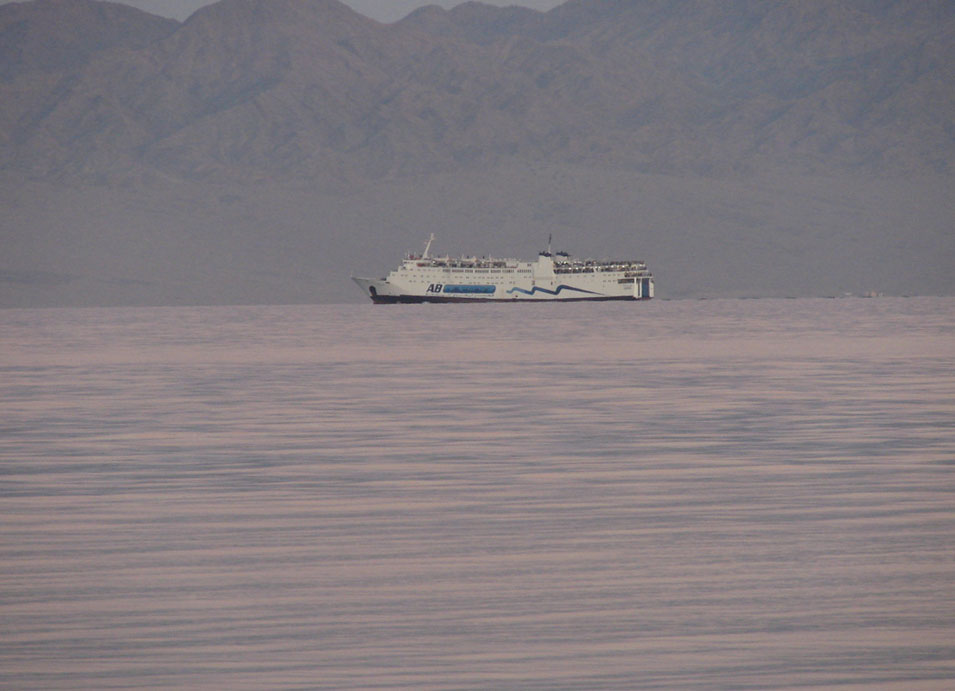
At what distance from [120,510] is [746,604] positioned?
9.32 m

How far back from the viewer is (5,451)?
2983cm

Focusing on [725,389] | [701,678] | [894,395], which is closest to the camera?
[701,678]

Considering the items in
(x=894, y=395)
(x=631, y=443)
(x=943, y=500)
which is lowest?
(x=943, y=500)

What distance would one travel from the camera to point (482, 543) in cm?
1845

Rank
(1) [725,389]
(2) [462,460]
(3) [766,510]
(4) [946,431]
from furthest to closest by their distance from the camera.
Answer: (1) [725,389], (4) [946,431], (2) [462,460], (3) [766,510]

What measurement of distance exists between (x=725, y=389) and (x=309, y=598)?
101 ft

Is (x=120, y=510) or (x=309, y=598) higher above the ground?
(x=120, y=510)

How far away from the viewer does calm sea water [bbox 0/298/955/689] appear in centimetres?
1334

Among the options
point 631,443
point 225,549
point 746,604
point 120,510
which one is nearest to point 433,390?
point 631,443

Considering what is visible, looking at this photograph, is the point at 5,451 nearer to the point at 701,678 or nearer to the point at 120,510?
the point at 120,510

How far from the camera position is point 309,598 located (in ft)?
51.0

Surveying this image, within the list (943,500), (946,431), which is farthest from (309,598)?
(946,431)

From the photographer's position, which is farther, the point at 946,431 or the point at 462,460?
the point at 946,431

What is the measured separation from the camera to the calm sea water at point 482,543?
13.3m
